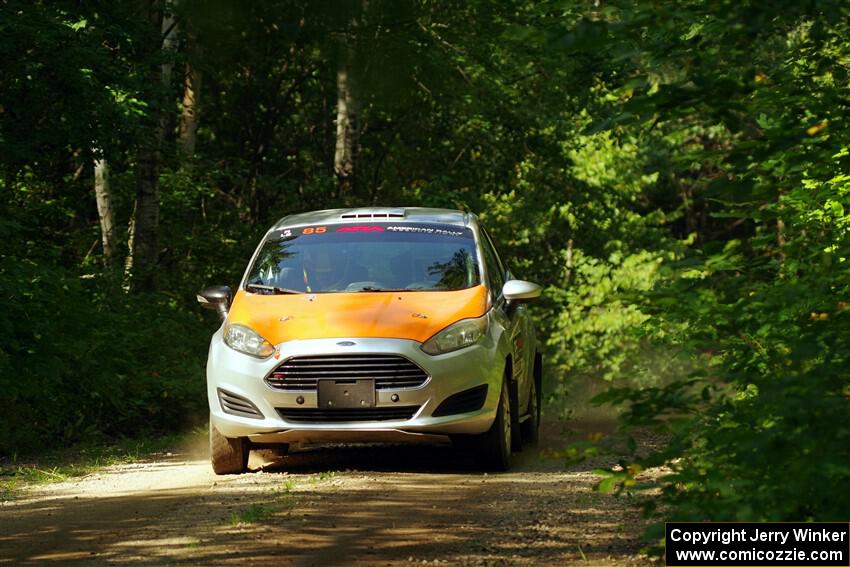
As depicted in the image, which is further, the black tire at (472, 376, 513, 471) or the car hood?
the black tire at (472, 376, 513, 471)

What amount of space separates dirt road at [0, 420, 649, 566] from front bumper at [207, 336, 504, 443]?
0.31 meters

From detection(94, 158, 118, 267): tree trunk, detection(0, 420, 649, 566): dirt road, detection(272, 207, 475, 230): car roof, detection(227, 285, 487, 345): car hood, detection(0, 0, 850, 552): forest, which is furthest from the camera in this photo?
detection(94, 158, 118, 267): tree trunk

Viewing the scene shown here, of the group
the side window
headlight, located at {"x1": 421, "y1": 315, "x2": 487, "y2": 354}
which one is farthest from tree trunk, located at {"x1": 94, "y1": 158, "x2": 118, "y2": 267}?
headlight, located at {"x1": 421, "y1": 315, "x2": 487, "y2": 354}

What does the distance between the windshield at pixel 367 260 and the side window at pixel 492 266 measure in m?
0.19

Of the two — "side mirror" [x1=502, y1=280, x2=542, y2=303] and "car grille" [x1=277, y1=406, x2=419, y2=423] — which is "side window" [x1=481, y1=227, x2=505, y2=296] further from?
"car grille" [x1=277, y1=406, x2=419, y2=423]

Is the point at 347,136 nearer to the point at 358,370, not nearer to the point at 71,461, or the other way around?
the point at 71,461

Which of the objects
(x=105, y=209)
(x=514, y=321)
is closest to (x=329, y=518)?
(x=514, y=321)

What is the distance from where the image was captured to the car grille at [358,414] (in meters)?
10.2

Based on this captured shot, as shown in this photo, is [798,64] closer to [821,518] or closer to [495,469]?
[495,469]

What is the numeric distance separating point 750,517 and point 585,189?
90.1ft

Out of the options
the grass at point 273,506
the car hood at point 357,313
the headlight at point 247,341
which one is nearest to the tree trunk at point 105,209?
the car hood at point 357,313

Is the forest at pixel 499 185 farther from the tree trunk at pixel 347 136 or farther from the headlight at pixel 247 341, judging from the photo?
the headlight at pixel 247 341

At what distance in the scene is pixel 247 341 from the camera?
1042 centimetres

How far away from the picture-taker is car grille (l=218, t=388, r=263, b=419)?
406 inches
